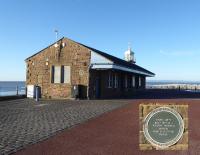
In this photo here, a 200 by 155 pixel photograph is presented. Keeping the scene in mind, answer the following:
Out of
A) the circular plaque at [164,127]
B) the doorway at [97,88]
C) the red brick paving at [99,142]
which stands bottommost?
the red brick paving at [99,142]

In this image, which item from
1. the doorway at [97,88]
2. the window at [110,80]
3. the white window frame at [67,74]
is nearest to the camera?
the white window frame at [67,74]

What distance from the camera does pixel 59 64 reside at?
31.2 meters

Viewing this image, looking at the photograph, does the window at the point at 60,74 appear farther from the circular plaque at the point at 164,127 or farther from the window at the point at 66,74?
the circular plaque at the point at 164,127

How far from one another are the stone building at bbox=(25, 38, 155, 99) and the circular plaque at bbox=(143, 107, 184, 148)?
22.2 metres

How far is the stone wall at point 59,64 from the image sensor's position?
30.4 m

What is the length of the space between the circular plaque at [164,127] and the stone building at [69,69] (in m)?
22.2

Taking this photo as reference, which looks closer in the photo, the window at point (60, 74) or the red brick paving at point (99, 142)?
the red brick paving at point (99, 142)

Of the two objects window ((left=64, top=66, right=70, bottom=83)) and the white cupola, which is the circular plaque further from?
the white cupola

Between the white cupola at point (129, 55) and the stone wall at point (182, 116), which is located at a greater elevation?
the white cupola at point (129, 55)

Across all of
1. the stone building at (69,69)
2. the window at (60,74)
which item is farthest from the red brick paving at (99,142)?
the window at (60,74)

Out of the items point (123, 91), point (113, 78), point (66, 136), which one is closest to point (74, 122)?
point (66, 136)

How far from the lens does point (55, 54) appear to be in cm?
3125

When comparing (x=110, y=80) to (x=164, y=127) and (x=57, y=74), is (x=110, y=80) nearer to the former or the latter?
(x=57, y=74)

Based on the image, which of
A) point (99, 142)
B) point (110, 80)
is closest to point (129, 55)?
point (110, 80)
